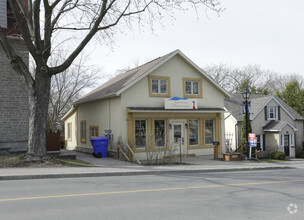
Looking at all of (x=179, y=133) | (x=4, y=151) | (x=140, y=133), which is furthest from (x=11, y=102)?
(x=179, y=133)

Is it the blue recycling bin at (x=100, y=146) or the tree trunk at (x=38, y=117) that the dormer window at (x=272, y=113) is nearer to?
the blue recycling bin at (x=100, y=146)

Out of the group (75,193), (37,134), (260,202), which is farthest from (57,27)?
(260,202)

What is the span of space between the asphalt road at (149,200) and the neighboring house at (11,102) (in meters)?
7.64

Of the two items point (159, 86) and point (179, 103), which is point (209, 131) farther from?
point (159, 86)

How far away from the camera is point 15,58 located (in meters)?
14.3

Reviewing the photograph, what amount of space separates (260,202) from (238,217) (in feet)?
5.56

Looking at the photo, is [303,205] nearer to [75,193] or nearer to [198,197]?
[198,197]

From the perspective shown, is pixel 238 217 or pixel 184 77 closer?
pixel 238 217

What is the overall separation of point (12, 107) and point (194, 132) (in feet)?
36.3

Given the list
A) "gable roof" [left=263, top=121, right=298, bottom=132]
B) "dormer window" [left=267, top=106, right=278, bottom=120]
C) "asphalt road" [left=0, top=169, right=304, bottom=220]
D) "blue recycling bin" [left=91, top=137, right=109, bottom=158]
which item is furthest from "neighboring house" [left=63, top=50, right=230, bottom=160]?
"dormer window" [left=267, top=106, right=278, bottom=120]

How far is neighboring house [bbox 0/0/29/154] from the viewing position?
680 inches

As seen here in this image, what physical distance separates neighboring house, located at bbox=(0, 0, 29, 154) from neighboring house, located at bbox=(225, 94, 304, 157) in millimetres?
17764

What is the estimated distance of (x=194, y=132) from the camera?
20938mm

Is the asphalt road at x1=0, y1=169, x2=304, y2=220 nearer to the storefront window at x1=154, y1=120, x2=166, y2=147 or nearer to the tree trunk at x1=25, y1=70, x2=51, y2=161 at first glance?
the tree trunk at x1=25, y1=70, x2=51, y2=161
